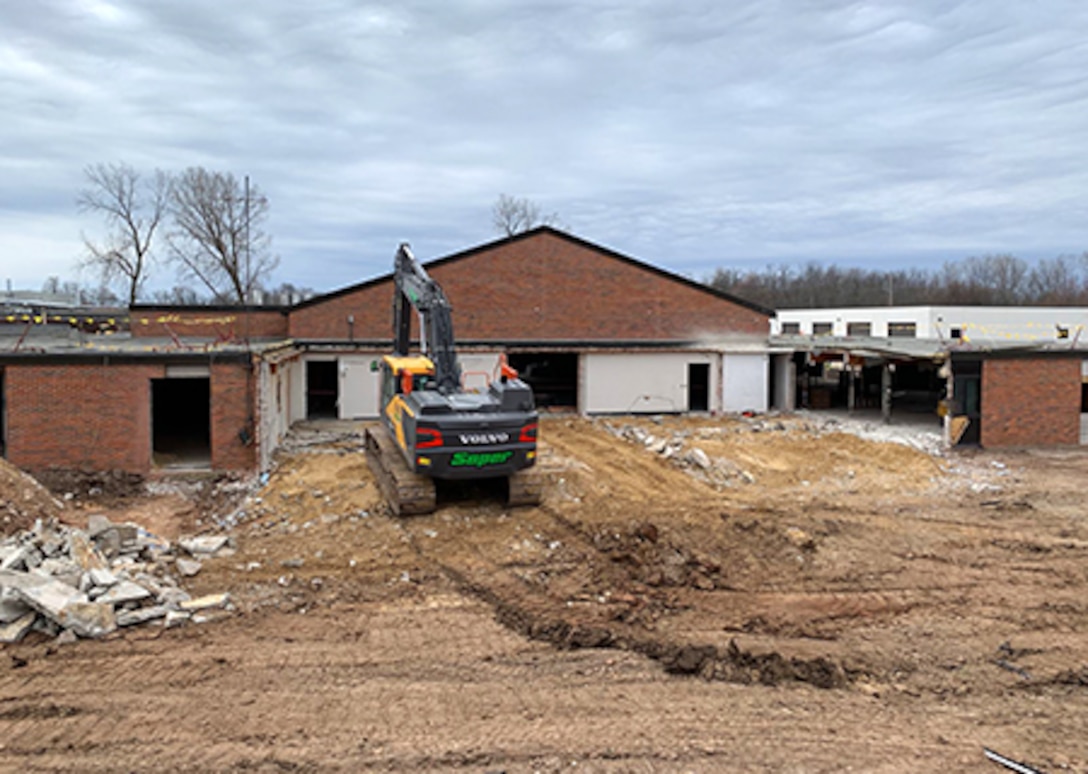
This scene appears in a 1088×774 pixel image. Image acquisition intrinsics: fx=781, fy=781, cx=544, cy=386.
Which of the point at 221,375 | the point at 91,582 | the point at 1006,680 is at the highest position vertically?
the point at 221,375

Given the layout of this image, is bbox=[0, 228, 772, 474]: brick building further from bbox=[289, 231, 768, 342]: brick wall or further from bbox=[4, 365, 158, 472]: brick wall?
bbox=[4, 365, 158, 472]: brick wall

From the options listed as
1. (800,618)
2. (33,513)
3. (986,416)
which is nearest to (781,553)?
(800,618)

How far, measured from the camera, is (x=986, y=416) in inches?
811

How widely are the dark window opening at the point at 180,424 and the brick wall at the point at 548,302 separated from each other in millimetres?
4170

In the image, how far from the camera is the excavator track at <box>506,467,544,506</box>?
43.4 ft

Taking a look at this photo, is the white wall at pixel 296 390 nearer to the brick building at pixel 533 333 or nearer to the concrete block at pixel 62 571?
the brick building at pixel 533 333

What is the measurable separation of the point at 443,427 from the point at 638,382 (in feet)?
50.6

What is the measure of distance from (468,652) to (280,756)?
2.39 metres

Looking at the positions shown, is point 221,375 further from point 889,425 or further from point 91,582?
point 889,425

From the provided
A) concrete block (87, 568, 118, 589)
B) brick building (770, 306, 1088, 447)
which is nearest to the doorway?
brick building (770, 306, 1088, 447)

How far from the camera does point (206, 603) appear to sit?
9.00m

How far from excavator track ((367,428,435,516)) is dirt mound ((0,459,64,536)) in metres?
5.16

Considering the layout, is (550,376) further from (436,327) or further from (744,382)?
(436,327)

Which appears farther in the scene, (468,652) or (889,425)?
(889,425)
